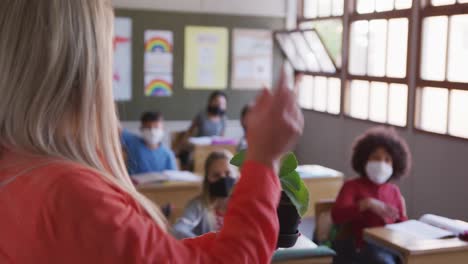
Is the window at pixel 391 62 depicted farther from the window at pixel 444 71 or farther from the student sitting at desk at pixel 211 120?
the student sitting at desk at pixel 211 120

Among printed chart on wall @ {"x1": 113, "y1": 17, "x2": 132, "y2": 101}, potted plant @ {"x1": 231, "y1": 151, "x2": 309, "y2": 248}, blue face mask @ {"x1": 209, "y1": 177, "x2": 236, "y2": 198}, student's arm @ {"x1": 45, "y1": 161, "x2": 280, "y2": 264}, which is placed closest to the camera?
student's arm @ {"x1": 45, "y1": 161, "x2": 280, "y2": 264}

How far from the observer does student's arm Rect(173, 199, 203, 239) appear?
11.2ft

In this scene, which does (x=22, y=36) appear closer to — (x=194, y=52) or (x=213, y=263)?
(x=213, y=263)

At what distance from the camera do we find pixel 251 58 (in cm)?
824

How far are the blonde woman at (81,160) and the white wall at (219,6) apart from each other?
6781 mm

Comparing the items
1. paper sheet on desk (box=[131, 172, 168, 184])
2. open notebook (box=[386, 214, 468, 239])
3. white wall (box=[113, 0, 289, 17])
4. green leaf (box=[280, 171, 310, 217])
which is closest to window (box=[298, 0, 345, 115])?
white wall (box=[113, 0, 289, 17])

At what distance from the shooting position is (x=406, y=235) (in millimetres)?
3248

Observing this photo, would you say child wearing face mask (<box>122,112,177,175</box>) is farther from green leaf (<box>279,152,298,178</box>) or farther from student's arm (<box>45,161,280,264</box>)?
student's arm (<box>45,161,280,264</box>)

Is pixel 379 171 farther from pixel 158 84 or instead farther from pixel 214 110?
pixel 158 84

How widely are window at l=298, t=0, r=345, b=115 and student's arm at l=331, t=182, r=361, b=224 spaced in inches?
129

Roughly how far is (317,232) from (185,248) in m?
3.25

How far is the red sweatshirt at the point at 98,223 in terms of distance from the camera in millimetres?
770

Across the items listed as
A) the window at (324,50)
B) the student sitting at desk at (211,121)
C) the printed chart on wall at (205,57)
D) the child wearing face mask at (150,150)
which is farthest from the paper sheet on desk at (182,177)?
the printed chart on wall at (205,57)

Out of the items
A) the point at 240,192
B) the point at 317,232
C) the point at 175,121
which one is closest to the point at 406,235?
the point at 317,232
